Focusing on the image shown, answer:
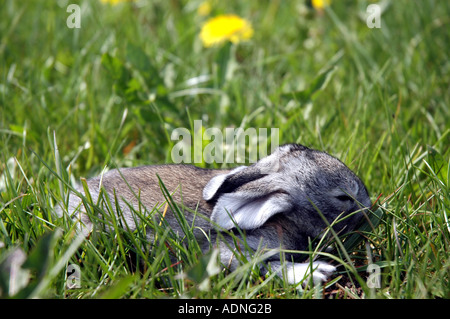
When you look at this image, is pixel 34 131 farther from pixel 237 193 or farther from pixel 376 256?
pixel 376 256

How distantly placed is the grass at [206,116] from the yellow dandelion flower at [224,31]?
210 millimetres

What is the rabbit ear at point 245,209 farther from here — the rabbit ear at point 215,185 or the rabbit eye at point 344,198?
the rabbit eye at point 344,198

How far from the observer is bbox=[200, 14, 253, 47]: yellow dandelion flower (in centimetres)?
648

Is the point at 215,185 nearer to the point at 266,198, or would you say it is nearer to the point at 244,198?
the point at 244,198

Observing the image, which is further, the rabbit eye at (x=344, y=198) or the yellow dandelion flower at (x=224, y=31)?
the yellow dandelion flower at (x=224, y=31)

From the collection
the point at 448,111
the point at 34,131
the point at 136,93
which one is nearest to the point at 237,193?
the point at 136,93

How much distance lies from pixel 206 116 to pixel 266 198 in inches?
80.5

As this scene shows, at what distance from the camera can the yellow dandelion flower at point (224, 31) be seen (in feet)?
21.3

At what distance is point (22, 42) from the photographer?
6.81 metres

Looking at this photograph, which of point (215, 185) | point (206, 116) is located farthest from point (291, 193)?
point (206, 116)

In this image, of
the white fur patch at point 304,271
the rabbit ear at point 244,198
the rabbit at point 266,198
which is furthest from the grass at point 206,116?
the rabbit ear at point 244,198

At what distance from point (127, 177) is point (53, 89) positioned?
7.40 ft

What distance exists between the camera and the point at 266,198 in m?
3.56

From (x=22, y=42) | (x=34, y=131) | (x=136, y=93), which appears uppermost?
(x=22, y=42)
